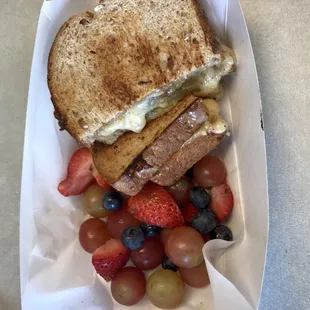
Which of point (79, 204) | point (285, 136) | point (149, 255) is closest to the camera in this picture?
point (285, 136)

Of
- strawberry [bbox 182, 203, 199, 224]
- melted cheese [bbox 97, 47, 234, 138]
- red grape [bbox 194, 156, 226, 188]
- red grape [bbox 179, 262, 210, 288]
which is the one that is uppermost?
melted cheese [bbox 97, 47, 234, 138]

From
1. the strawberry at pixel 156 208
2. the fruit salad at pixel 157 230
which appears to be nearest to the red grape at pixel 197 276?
the fruit salad at pixel 157 230

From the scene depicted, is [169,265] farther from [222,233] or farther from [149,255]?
[222,233]

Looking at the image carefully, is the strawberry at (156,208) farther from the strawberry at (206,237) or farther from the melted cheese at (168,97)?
the melted cheese at (168,97)

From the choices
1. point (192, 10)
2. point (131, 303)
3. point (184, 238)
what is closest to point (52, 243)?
point (131, 303)

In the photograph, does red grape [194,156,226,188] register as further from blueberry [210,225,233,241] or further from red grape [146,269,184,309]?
red grape [146,269,184,309]

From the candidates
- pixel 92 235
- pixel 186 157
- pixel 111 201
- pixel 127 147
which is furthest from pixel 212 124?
pixel 92 235

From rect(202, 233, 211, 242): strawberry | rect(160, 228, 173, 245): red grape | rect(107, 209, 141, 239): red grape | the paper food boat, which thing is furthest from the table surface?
rect(107, 209, 141, 239): red grape

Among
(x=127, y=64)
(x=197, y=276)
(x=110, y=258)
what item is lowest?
(x=197, y=276)
